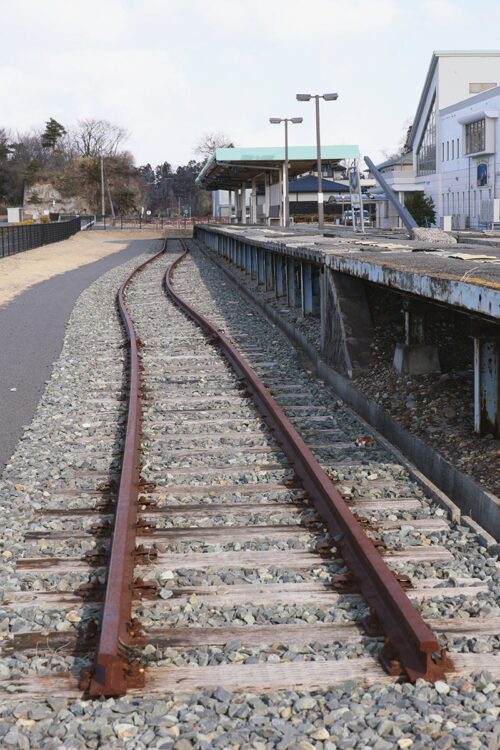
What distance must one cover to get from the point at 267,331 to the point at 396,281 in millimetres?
7603

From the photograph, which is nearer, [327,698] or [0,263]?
[327,698]

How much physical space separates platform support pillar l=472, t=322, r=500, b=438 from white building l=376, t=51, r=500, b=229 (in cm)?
4580

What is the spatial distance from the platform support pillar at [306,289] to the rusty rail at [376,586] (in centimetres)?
866

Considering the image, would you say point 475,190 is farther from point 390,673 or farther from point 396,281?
point 390,673

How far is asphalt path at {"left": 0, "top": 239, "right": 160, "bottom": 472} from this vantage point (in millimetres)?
9797

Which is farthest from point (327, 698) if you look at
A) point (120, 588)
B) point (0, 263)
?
point (0, 263)

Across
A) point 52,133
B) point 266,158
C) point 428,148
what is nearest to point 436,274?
point 266,158

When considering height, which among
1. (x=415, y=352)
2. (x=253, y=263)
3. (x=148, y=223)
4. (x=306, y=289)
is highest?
(x=148, y=223)

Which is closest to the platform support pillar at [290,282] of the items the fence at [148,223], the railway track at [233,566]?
the railway track at [233,566]

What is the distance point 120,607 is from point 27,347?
10950mm

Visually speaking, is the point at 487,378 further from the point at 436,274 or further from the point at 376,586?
the point at 376,586

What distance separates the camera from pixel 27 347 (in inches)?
596

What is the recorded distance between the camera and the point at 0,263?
125ft

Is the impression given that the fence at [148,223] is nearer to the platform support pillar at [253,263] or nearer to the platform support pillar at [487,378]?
the platform support pillar at [253,263]
